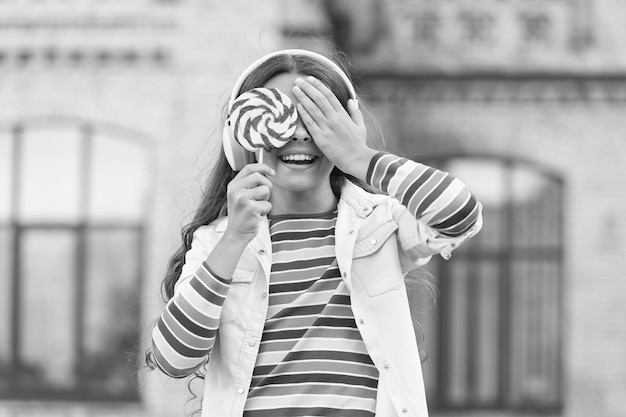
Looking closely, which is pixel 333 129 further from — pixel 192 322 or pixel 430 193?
pixel 192 322

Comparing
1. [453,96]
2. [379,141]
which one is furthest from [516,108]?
[379,141]

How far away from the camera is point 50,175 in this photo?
35.6 ft

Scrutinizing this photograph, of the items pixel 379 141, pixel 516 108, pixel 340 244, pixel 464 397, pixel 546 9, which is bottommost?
pixel 464 397

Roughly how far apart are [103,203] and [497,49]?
4044 millimetres

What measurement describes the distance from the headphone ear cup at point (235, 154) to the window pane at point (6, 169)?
316 inches

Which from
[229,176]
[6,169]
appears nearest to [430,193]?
[229,176]

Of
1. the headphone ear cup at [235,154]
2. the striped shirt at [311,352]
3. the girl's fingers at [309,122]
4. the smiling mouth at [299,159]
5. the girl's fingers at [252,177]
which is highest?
the girl's fingers at [309,122]

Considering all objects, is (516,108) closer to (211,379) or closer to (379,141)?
(379,141)

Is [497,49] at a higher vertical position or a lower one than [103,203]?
higher

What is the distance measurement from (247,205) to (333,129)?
27cm

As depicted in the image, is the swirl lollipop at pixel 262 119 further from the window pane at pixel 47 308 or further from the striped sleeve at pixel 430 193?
the window pane at pixel 47 308

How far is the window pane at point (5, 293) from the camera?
10.9 meters

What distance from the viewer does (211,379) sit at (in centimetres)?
292

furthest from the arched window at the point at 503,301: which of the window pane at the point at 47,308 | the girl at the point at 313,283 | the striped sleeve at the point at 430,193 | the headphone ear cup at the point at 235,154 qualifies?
the striped sleeve at the point at 430,193
